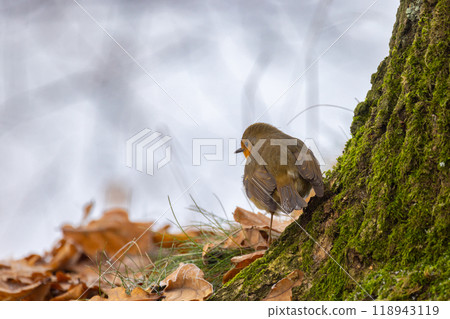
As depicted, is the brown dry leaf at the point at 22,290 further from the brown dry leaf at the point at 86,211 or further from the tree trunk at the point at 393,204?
the tree trunk at the point at 393,204

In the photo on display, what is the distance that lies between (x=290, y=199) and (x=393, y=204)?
775 mm

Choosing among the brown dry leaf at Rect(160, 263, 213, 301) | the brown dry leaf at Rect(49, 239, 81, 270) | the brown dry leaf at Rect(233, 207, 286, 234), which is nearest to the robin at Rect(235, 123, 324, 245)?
the brown dry leaf at Rect(233, 207, 286, 234)

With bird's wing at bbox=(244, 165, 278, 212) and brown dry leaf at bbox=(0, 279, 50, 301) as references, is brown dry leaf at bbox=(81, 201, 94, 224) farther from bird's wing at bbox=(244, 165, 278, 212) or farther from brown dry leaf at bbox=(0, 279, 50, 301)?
bird's wing at bbox=(244, 165, 278, 212)

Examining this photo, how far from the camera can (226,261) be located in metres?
2.93

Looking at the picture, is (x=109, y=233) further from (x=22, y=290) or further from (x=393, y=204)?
(x=393, y=204)

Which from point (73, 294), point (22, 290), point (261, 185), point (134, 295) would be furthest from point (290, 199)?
point (22, 290)

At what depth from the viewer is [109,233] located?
14.0 feet

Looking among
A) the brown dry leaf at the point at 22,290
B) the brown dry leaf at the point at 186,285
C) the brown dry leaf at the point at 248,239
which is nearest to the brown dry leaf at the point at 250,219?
the brown dry leaf at the point at 248,239

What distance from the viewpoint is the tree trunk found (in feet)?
5.51

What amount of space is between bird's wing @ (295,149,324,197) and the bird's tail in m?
0.12

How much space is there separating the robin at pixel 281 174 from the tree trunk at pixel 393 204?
0.90 ft

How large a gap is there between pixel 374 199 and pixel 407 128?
349 millimetres
